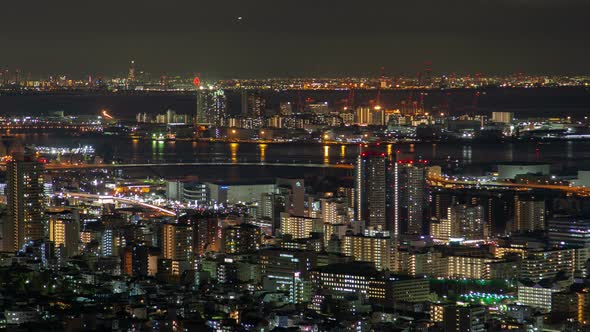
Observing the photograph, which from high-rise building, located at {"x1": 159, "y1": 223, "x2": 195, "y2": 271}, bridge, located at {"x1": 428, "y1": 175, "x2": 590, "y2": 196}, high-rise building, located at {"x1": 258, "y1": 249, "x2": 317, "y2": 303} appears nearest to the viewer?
high-rise building, located at {"x1": 258, "y1": 249, "x2": 317, "y2": 303}

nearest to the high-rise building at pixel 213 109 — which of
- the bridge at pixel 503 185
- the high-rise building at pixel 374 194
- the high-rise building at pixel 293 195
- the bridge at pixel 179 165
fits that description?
the bridge at pixel 179 165

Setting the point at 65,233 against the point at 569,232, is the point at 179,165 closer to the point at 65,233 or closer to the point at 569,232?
the point at 65,233

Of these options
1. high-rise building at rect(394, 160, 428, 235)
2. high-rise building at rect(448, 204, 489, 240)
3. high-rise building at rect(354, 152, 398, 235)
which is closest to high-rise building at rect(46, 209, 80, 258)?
high-rise building at rect(354, 152, 398, 235)

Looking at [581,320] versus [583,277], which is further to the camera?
[583,277]

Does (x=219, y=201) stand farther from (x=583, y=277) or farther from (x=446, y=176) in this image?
(x=583, y=277)

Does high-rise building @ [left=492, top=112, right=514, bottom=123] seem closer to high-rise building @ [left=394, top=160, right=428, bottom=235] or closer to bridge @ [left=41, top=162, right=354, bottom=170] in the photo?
bridge @ [left=41, top=162, right=354, bottom=170]

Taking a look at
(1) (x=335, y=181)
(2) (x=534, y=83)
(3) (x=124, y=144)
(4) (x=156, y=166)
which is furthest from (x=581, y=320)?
(2) (x=534, y=83)
